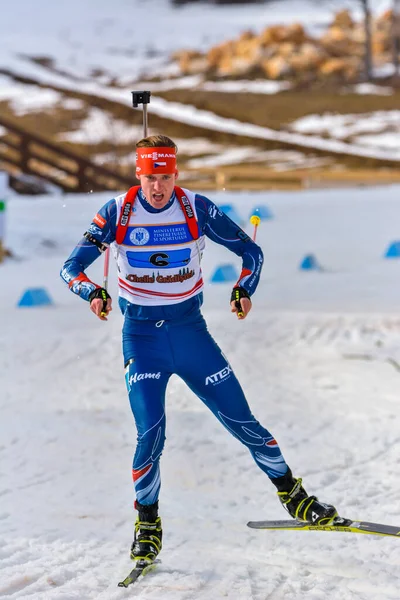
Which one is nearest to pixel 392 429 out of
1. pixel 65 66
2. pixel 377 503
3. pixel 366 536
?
pixel 377 503

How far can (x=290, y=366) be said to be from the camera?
9.03m

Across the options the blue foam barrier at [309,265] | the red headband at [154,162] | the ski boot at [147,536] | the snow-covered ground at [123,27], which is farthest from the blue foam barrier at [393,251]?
the snow-covered ground at [123,27]

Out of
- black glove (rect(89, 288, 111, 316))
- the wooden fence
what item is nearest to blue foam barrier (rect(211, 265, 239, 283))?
black glove (rect(89, 288, 111, 316))

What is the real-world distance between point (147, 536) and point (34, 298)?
261 inches

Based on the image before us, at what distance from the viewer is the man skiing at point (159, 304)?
4906 mm

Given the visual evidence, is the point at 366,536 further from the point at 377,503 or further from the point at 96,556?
the point at 96,556

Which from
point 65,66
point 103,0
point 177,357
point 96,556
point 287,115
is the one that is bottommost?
point 96,556

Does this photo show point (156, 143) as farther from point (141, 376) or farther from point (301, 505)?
point (301, 505)

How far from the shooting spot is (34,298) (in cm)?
1126

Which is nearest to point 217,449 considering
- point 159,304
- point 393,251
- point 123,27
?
point 159,304

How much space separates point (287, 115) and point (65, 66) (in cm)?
918

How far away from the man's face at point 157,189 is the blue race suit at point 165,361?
0.16ft

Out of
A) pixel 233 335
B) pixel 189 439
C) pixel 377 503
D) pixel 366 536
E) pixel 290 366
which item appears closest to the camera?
pixel 366 536

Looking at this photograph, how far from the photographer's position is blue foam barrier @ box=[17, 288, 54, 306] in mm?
11219
